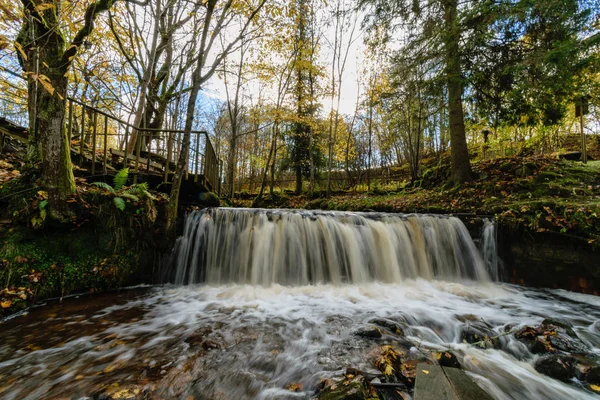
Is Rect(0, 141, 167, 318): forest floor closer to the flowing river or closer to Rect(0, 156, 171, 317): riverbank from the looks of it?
Rect(0, 156, 171, 317): riverbank

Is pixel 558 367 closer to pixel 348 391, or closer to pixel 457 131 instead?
pixel 348 391

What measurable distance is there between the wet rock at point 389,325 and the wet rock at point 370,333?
0.94ft

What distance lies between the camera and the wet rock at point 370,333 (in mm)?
3225

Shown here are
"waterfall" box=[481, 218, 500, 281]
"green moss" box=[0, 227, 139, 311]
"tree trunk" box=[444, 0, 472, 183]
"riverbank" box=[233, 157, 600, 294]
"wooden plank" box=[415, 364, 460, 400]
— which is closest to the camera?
"wooden plank" box=[415, 364, 460, 400]

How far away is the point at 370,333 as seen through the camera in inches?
127

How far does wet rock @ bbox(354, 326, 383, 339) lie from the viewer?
3.22 meters

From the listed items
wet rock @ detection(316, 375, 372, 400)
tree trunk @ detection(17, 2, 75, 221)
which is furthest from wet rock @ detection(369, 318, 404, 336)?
tree trunk @ detection(17, 2, 75, 221)

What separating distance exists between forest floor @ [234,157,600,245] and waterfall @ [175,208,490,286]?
3.95ft

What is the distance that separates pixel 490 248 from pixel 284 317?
568cm

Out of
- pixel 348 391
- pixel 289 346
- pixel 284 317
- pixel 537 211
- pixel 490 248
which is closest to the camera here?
pixel 348 391

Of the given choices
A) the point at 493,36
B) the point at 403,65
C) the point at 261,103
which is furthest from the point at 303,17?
the point at 493,36

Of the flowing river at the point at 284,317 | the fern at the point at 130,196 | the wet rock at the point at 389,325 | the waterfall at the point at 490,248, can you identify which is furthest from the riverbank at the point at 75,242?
the waterfall at the point at 490,248

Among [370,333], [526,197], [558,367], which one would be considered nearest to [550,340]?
[558,367]

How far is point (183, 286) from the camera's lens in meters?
5.65
